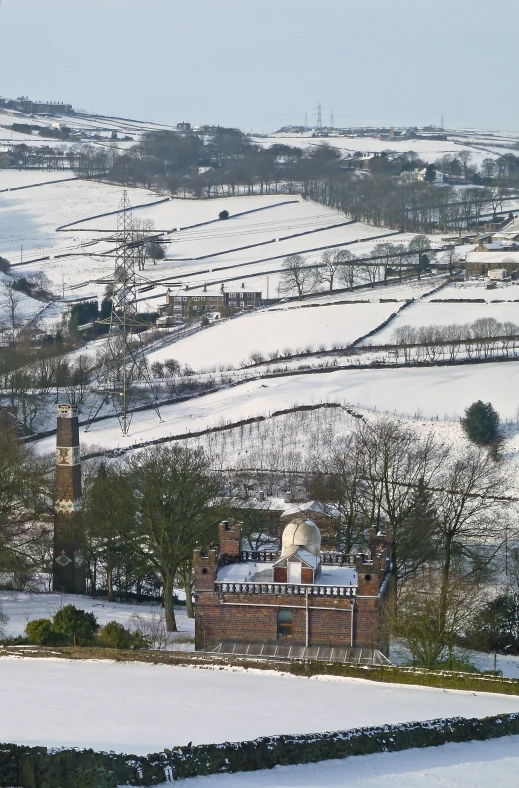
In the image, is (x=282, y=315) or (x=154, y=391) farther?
(x=282, y=315)

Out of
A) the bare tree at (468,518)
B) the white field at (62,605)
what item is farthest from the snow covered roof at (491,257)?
the white field at (62,605)

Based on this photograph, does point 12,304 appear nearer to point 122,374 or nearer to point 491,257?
point 122,374

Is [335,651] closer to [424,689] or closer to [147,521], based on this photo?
[424,689]

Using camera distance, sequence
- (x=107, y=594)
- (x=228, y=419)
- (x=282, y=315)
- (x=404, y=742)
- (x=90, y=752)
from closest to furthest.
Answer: (x=90, y=752) → (x=404, y=742) → (x=107, y=594) → (x=228, y=419) → (x=282, y=315)

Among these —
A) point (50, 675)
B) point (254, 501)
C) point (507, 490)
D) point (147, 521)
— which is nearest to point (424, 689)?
point (50, 675)

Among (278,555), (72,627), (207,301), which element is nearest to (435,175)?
(207,301)

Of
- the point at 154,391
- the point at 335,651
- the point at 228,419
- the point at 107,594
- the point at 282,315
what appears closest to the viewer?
the point at 335,651
